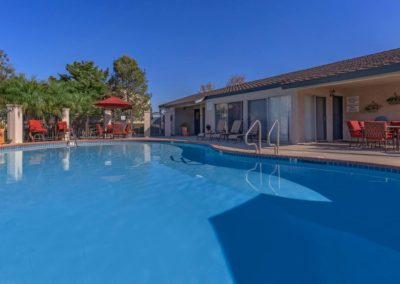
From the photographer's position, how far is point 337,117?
1218cm

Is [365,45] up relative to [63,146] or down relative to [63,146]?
up

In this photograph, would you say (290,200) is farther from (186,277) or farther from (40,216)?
(40,216)

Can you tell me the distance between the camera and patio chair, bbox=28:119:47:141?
13078mm

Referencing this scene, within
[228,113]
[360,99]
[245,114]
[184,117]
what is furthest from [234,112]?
[184,117]

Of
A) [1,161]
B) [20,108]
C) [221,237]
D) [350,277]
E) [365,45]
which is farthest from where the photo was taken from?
[365,45]

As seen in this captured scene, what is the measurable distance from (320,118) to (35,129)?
522 inches

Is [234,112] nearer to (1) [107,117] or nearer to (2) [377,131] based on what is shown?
(2) [377,131]

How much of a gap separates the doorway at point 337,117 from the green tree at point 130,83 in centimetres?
1939

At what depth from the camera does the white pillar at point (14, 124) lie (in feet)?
41.7

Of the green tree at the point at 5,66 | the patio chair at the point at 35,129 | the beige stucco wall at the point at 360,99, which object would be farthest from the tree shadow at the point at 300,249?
the green tree at the point at 5,66

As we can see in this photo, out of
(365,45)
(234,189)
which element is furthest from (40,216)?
(365,45)

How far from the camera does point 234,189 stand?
5105mm

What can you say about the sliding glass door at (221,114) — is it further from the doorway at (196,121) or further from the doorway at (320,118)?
the doorway at (196,121)

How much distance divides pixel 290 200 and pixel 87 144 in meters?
12.6
